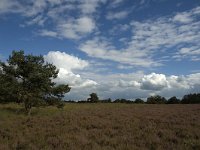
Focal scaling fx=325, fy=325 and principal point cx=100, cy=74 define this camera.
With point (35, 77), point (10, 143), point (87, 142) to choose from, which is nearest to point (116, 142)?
point (87, 142)

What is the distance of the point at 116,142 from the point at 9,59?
29.5 meters

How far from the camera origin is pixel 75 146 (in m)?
12.1

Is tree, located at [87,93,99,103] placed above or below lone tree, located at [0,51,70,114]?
above

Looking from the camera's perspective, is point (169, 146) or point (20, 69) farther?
point (20, 69)

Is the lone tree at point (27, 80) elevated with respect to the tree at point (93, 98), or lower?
lower

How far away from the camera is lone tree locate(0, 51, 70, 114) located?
124 ft

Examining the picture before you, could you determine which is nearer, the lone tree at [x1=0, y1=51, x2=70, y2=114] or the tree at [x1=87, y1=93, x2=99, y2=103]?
the lone tree at [x1=0, y1=51, x2=70, y2=114]

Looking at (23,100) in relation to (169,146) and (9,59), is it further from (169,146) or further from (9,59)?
(169,146)

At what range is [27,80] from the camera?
38.7m

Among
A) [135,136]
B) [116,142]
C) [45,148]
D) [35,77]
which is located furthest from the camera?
[35,77]

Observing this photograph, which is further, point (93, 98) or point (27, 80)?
point (93, 98)

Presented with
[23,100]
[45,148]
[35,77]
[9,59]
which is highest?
[9,59]

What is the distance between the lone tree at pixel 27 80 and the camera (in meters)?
37.9

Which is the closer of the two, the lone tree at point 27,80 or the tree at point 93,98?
the lone tree at point 27,80
